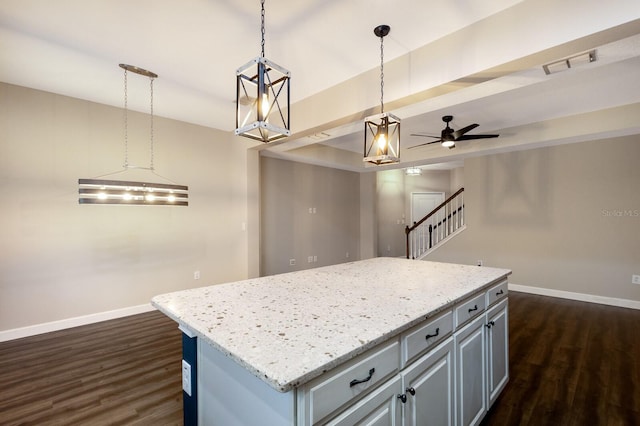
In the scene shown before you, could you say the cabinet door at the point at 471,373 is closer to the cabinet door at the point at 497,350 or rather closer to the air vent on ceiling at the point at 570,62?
the cabinet door at the point at 497,350

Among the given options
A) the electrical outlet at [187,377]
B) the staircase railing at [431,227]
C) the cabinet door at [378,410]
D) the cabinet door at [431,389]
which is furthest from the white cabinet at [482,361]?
the staircase railing at [431,227]

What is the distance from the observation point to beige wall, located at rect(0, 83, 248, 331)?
321cm

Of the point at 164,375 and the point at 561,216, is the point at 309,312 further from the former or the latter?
the point at 561,216

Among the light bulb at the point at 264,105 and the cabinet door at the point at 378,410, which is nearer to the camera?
the cabinet door at the point at 378,410

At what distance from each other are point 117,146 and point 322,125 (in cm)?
273

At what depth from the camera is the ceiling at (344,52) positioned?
2.05 m

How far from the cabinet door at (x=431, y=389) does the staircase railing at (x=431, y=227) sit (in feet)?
16.7

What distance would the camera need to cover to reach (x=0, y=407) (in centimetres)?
205

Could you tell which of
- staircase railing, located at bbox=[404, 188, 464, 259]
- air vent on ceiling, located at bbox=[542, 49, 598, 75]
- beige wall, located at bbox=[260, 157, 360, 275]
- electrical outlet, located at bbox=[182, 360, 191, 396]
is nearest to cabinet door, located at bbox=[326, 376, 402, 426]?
electrical outlet, located at bbox=[182, 360, 191, 396]

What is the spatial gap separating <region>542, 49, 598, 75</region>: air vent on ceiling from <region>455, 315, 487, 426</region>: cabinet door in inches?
76.4

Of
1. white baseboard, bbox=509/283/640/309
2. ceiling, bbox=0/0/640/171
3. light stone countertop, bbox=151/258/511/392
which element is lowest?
white baseboard, bbox=509/283/640/309

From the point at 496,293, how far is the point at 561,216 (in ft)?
12.4

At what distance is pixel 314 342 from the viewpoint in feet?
3.36

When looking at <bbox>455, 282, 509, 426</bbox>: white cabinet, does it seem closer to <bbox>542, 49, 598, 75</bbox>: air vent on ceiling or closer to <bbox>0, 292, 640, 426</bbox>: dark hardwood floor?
<bbox>0, 292, 640, 426</bbox>: dark hardwood floor
